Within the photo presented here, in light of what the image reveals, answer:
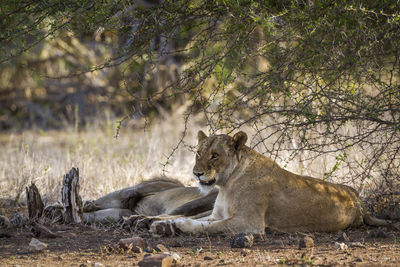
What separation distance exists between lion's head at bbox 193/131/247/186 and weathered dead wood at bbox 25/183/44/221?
1.87 meters

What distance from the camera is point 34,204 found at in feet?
20.5

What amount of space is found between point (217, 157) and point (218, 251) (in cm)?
118

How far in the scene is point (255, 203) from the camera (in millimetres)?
5348

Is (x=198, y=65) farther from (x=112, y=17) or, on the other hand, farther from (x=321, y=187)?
(x=321, y=187)

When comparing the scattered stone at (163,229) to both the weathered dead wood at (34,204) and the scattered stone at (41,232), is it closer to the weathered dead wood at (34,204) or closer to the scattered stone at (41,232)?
the scattered stone at (41,232)

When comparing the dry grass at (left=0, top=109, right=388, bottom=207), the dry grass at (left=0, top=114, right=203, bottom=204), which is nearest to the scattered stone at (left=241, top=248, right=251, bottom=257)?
the dry grass at (left=0, top=109, right=388, bottom=207)

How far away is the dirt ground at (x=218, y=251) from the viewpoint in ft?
13.7

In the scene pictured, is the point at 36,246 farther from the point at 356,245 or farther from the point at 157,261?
the point at 356,245

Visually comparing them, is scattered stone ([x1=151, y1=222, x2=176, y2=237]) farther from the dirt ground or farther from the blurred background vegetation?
the blurred background vegetation

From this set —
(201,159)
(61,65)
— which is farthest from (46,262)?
(61,65)

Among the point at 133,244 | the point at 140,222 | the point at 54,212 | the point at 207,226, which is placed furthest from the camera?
the point at 54,212

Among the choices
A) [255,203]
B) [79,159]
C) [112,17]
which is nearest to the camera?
[255,203]

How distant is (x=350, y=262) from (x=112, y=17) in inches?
128

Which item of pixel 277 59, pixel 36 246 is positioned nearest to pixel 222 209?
pixel 277 59
